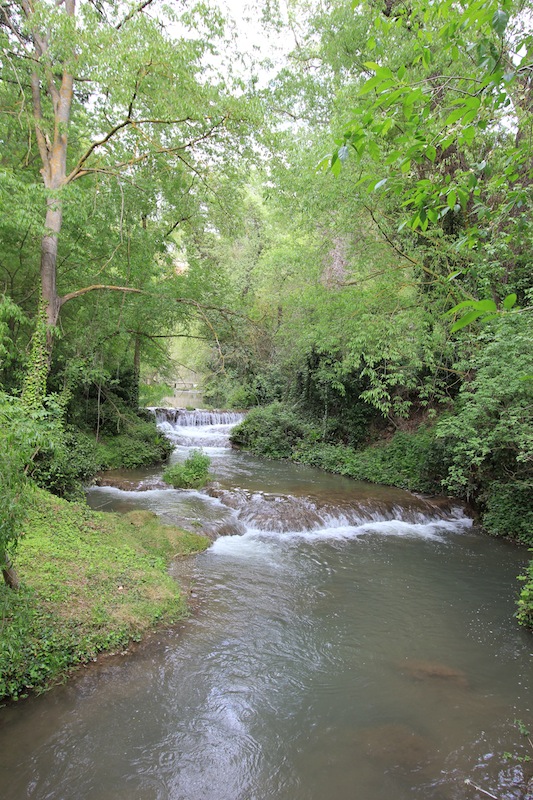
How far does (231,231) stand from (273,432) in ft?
29.8

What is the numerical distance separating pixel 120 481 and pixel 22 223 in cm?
680

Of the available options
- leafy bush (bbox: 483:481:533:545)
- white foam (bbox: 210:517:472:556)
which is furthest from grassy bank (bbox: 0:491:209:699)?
leafy bush (bbox: 483:481:533:545)

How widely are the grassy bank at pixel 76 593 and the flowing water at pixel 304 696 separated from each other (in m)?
0.23

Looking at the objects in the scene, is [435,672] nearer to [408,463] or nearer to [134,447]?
[408,463]

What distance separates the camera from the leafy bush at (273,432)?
1722cm

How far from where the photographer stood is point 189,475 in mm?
11633

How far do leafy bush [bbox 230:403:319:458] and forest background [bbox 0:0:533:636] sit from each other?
2526 mm

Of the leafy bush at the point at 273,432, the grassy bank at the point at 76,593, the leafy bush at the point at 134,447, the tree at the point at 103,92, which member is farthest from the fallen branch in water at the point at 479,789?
the leafy bush at the point at 273,432

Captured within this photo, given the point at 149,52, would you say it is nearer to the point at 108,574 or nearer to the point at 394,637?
the point at 108,574

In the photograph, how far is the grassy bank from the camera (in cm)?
389

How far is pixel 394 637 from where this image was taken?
538 centimetres

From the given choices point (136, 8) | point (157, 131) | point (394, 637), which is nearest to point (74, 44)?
point (136, 8)

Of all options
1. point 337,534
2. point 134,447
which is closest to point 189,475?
point 134,447

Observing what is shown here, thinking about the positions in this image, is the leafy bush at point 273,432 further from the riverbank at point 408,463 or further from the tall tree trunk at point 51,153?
the tall tree trunk at point 51,153
